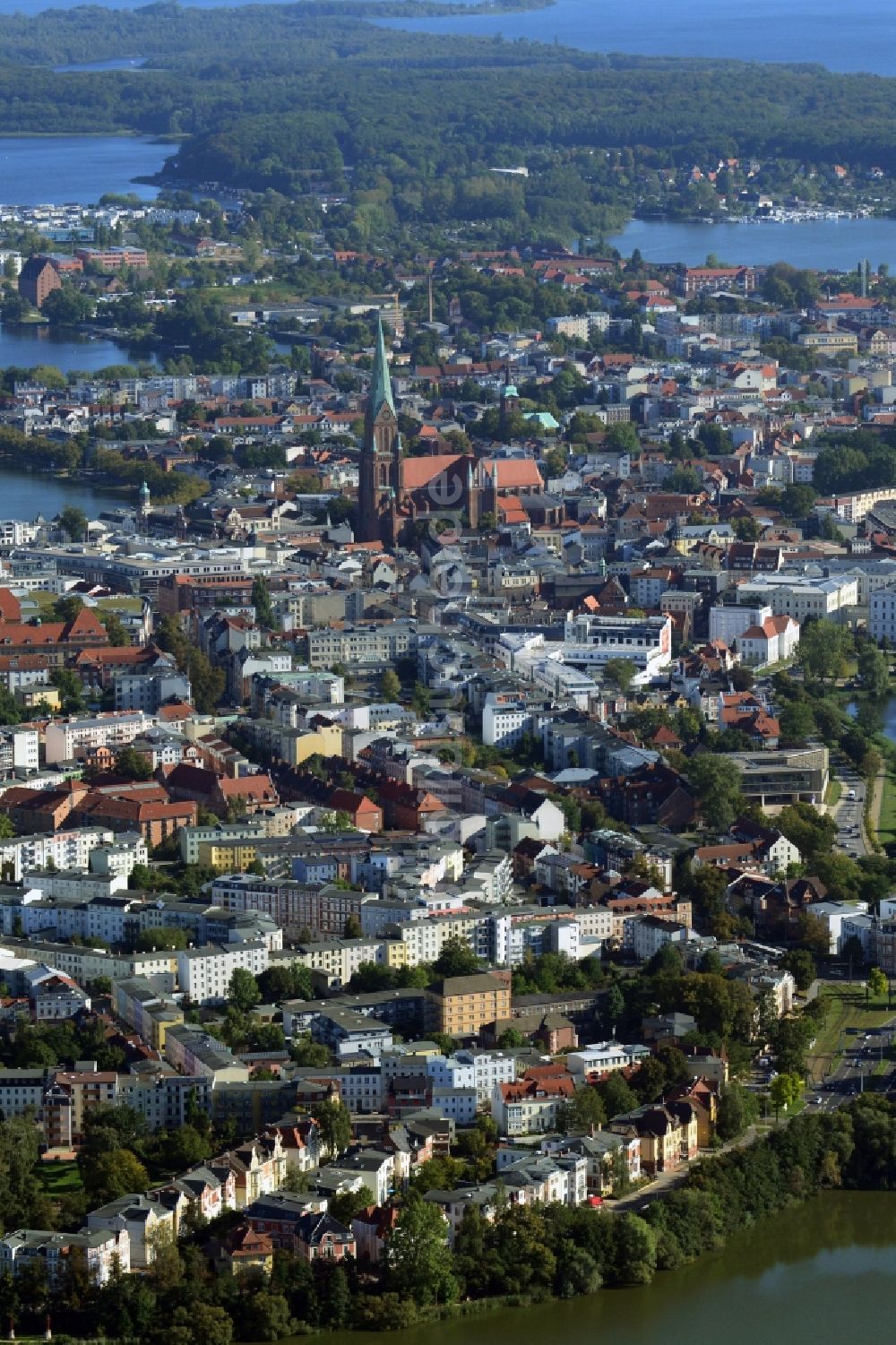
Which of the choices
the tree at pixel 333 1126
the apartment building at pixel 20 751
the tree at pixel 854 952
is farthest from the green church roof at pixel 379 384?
the tree at pixel 333 1126

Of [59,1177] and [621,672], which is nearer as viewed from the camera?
[59,1177]

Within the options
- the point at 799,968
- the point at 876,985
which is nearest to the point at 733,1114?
the point at 799,968

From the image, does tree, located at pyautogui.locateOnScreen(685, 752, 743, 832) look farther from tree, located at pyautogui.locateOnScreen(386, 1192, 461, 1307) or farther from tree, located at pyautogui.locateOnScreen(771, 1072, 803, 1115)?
tree, located at pyautogui.locateOnScreen(386, 1192, 461, 1307)

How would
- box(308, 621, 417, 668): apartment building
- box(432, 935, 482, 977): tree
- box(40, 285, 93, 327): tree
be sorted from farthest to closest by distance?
box(40, 285, 93, 327): tree → box(308, 621, 417, 668): apartment building → box(432, 935, 482, 977): tree

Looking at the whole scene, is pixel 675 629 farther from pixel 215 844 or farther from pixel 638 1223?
pixel 638 1223

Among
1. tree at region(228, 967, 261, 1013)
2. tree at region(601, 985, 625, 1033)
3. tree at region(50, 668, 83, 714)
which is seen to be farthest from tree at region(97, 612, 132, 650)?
tree at region(601, 985, 625, 1033)

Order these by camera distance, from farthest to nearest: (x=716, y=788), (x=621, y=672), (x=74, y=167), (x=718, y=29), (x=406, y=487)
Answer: (x=718, y=29) < (x=74, y=167) < (x=406, y=487) < (x=621, y=672) < (x=716, y=788)

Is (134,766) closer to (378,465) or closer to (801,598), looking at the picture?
(801,598)
